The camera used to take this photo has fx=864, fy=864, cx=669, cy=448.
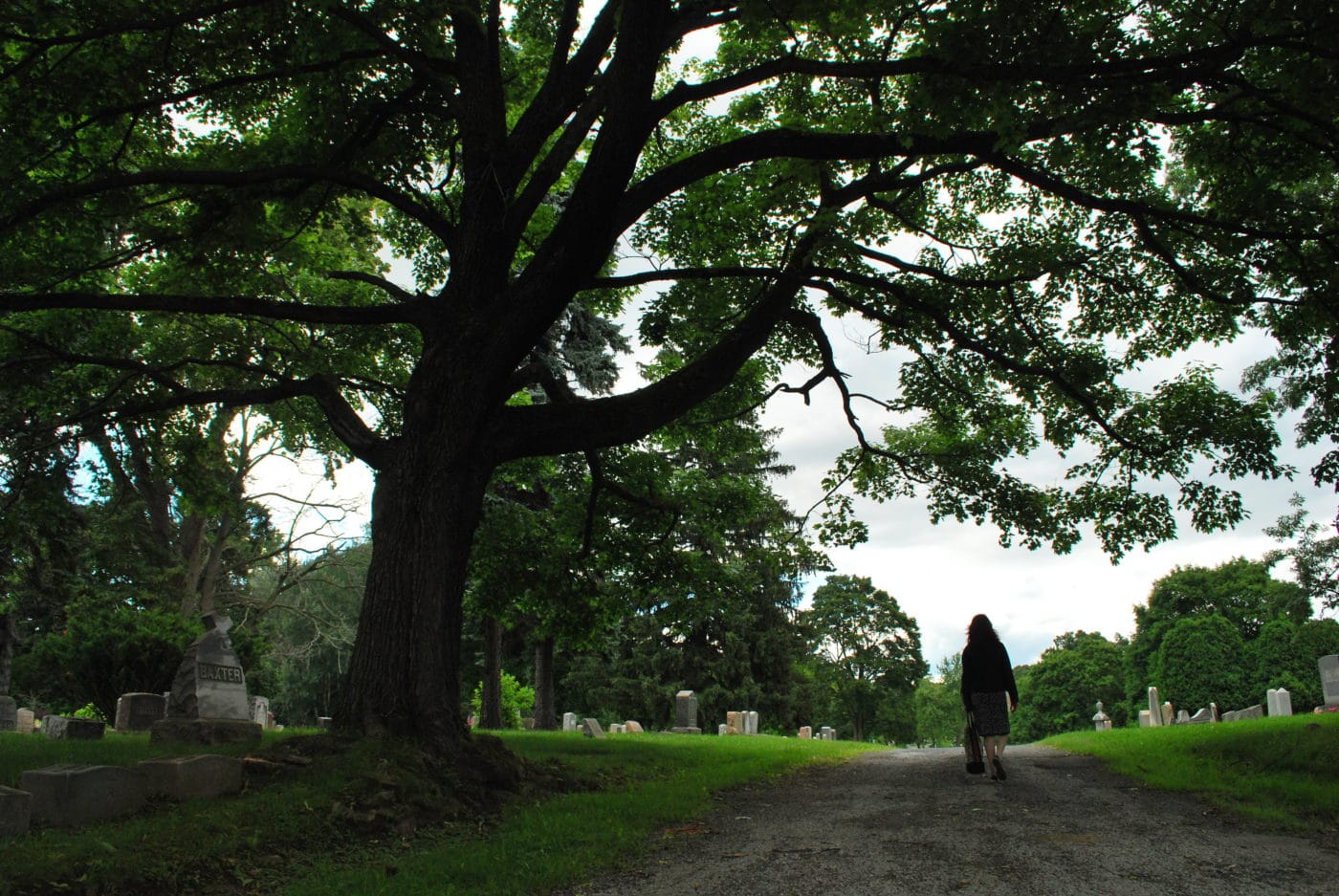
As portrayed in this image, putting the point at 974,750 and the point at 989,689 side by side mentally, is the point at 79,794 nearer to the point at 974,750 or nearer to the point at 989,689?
the point at 989,689

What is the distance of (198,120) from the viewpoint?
11117 mm

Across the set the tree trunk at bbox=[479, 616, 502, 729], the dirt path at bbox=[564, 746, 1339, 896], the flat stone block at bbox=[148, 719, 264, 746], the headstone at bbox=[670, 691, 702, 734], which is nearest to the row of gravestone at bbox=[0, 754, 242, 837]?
the flat stone block at bbox=[148, 719, 264, 746]

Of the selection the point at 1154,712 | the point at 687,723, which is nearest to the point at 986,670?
the point at 687,723

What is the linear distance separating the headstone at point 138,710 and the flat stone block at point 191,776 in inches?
399

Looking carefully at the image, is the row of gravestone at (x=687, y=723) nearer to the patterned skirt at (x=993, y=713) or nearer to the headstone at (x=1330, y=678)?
the patterned skirt at (x=993, y=713)

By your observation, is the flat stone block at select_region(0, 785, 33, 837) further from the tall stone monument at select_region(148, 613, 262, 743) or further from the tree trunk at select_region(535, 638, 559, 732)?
the tree trunk at select_region(535, 638, 559, 732)

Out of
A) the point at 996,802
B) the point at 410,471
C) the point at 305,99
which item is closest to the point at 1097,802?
the point at 996,802

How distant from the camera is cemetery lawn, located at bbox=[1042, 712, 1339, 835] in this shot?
273 inches

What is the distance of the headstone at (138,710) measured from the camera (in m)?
15.0

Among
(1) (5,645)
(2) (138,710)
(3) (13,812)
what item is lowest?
(2) (138,710)

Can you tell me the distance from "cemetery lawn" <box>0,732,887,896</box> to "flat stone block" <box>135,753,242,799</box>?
0.46 ft

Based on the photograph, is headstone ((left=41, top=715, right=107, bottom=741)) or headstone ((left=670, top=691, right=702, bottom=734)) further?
headstone ((left=670, top=691, right=702, bottom=734))

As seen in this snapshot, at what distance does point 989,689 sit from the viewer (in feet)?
31.6

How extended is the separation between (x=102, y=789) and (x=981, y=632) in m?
Answer: 8.47
